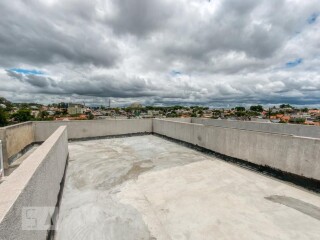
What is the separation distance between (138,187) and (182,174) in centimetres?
152

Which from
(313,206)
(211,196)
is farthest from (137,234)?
(313,206)

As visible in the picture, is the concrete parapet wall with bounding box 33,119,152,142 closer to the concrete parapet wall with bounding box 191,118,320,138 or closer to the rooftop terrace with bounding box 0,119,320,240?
the rooftop terrace with bounding box 0,119,320,240

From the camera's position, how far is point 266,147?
5.42m

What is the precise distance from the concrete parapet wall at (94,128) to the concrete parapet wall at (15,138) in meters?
0.54

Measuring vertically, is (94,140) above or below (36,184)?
below

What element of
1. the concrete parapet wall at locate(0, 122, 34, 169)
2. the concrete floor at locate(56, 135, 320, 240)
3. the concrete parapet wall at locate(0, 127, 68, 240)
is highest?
the concrete parapet wall at locate(0, 127, 68, 240)

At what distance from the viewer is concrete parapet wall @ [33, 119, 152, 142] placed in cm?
949

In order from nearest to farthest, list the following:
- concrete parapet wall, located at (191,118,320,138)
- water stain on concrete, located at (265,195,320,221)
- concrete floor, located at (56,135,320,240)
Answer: concrete floor, located at (56,135,320,240) < water stain on concrete, located at (265,195,320,221) < concrete parapet wall, located at (191,118,320,138)

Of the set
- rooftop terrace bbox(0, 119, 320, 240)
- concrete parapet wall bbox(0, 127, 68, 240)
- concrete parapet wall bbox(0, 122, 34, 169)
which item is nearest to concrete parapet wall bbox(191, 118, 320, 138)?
rooftop terrace bbox(0, 119, 320, 240)

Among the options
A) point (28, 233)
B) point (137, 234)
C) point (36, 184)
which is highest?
point (36, 184)

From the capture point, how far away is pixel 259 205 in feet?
12.0

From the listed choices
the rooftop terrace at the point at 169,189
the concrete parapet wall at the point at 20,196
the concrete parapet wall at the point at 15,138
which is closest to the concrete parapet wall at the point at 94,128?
the concrete parapet wall at the point at 15,138

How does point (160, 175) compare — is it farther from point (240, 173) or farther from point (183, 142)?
point (183, 142)

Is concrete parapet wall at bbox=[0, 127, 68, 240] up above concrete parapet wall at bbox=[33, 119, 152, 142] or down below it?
above
